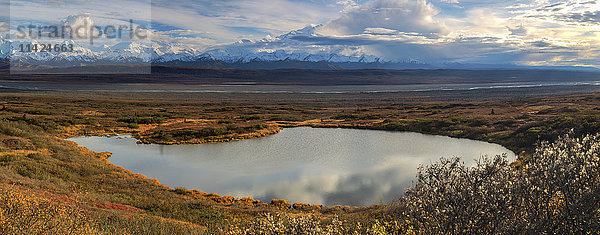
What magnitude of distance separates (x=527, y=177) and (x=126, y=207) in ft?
48.9

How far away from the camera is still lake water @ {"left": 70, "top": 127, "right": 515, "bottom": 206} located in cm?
2142

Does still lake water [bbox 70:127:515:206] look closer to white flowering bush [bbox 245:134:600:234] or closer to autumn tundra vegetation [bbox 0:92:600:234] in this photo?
autumn tundra vegetation [bbox 0:92:600:234]

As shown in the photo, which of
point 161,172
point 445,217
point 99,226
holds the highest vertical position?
point 445,217

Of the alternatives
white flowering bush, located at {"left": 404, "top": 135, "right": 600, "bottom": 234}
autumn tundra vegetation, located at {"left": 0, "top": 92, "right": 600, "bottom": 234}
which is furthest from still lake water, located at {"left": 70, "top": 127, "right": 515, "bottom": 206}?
white flowering bush, located at {"left": 404, "top": 135, "right": 600, "bottom": 234}

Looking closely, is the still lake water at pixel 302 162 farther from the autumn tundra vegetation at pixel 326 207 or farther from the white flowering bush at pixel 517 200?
the white flowering bush at pixel 517 200

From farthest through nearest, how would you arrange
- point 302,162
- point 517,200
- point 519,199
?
point 302,162 → point 519,199 → point 517,200

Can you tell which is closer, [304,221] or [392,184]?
[304,221]

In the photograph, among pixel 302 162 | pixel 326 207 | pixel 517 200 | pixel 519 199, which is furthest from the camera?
pixel 302 162

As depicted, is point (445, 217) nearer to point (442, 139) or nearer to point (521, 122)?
point (442, 139)

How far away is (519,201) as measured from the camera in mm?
8305

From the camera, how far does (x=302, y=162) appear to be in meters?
28.1

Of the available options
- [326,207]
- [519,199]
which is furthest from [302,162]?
[519,199]

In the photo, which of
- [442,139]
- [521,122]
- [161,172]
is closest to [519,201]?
[161,172]

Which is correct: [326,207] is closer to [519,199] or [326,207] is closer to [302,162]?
[302,162]
